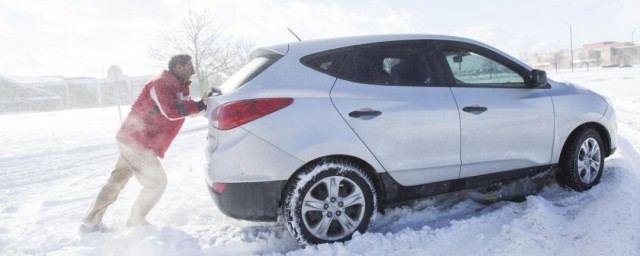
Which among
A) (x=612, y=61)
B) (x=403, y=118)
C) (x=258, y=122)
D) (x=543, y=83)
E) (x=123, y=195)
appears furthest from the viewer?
(x=612, y=61)

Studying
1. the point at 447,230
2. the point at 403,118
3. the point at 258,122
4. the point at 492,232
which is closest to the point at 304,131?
the point at 258,122

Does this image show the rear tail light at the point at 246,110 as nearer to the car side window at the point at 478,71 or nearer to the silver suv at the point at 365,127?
the silver suv at the point at 365,127

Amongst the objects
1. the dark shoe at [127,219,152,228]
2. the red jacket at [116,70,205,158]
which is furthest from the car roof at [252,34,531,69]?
the dark shoe at [127,219,152,228]

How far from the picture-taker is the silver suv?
9.89ft

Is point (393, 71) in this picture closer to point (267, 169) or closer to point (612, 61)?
point (267, 169)

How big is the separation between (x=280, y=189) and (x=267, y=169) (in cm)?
18

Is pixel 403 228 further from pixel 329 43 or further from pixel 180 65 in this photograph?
pixel 180 65

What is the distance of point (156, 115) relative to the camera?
377 cm

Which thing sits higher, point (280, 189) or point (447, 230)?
point (280, 189)

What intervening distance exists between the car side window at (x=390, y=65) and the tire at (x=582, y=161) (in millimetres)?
1660

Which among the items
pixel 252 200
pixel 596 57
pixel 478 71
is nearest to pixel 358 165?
pixel 252 200

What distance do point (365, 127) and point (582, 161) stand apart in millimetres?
2369

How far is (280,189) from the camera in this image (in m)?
3.06

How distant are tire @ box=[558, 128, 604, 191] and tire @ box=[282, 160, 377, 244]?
6.78 feet
